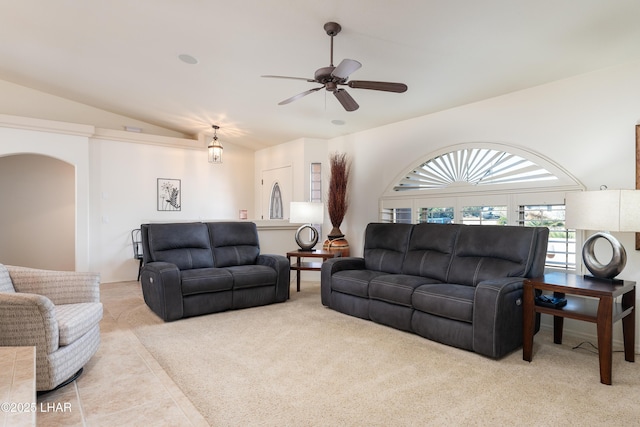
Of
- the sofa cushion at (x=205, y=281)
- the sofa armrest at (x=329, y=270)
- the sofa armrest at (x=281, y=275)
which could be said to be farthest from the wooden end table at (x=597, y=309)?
the sofa cushion at (x=205, y=281)

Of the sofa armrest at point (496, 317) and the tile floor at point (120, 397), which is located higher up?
the sofa armrest at point (496, 317)

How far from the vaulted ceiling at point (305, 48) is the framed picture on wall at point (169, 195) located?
167 cm

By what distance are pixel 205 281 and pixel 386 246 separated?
Answer: 7.04ft

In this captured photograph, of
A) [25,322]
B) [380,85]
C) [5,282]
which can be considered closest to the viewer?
[25,322]

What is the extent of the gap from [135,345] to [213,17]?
9.54 ft

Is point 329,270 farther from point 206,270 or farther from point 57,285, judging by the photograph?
point 57,285

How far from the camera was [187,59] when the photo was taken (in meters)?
4.00

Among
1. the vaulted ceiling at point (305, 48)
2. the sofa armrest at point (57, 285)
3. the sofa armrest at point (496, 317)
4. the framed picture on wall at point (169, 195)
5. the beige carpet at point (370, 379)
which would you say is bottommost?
the beige carpet at point (370, 379)

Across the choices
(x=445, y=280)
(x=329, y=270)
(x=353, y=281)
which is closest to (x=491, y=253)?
(x=445, y=280)

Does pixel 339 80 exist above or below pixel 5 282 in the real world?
above

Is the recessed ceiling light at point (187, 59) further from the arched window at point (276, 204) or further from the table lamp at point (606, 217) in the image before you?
the table lamp at point (606, 217)

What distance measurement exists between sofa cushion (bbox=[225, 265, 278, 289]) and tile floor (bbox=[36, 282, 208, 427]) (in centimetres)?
131

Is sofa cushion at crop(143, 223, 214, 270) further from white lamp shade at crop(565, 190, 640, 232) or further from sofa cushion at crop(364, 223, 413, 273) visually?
white lamp shade at crop(565, 190, 640, 232)

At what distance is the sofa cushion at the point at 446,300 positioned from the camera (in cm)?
293
